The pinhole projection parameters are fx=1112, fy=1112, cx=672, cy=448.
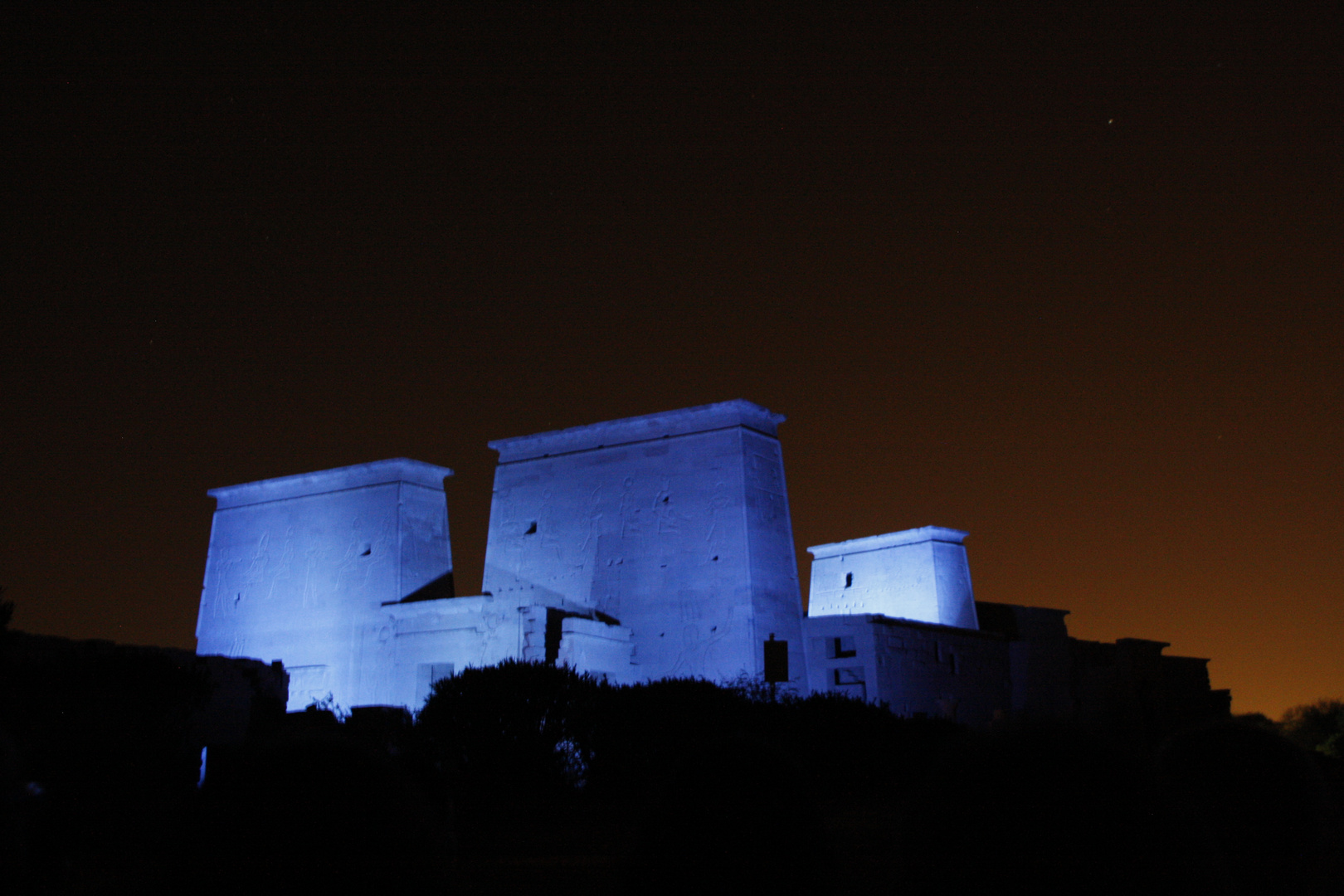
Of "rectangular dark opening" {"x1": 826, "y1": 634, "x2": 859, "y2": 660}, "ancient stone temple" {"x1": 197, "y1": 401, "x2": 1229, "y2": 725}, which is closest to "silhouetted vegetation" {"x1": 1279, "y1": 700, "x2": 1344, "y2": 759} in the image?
"ancient stone temple" {"x1": 197, "y1": 401, "x2": 1229, "y2": 725}

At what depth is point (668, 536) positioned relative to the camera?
19.0 meters

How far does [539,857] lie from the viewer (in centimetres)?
989

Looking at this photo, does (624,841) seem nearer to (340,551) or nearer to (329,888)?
(329,888)

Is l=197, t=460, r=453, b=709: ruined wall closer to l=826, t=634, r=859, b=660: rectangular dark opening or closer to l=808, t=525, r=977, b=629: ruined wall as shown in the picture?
l=826, t=634, r=859, b=660: rectangular dark opening

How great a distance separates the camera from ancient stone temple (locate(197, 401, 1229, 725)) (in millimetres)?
18344

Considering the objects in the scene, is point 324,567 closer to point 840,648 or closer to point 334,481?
point 334,481

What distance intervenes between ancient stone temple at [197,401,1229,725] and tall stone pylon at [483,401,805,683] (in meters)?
0.03

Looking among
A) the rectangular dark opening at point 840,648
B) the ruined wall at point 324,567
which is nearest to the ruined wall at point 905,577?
the rectangular dark opening at point 840,648

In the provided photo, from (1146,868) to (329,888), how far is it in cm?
123

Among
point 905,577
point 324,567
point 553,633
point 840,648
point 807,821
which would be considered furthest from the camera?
point 905,577

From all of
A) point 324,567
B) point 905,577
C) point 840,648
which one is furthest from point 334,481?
point 905,577

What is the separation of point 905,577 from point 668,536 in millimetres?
7492

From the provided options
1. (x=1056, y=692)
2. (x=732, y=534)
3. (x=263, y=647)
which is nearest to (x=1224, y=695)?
(x=1056, y=692)

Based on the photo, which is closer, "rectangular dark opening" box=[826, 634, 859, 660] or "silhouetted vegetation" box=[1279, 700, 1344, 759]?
"rectangular dark opening" box=[826, 634, 859, 660]
